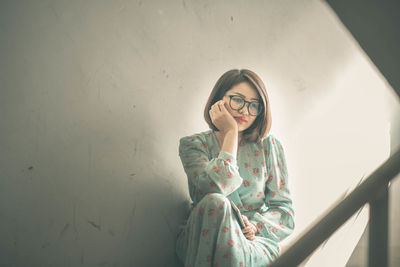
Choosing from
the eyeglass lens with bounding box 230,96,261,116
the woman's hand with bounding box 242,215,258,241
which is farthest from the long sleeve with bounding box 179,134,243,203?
the eyeglass lens with bounding box 230,96,261,116

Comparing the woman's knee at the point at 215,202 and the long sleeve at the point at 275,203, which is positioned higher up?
the woman's knee at the point at 215,202

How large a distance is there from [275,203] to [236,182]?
277 millimetres

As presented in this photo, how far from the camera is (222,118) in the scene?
1434 mm

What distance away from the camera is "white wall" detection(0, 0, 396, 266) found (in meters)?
1.34

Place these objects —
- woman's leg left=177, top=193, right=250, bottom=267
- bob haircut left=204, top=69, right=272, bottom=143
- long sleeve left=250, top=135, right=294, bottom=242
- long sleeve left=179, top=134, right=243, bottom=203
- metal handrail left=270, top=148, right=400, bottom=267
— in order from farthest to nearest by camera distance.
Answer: bob haircut left=204, top=69, right=272, bottom=143 < long sleeve left=250, top=135, right=294, bottom=242 < long sleeve left=179, top=134, right=243, bottom=203 < woman's leg left=177, top=193, right=250, bottom=267 < metal handrail left=270, top=148, right=400, bottom=267

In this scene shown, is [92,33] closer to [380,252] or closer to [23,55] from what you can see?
[23,55]

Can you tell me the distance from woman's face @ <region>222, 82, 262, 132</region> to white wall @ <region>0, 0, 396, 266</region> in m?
0.35

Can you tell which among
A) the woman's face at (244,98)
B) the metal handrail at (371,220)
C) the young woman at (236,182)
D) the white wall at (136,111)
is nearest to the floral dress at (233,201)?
the young woman at (236,182)

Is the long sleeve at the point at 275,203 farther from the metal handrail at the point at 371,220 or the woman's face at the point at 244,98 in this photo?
the metal handrail at the point at 371,220

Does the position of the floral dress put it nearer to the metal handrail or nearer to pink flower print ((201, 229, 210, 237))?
pink flower print ((201, 229, 210, 237))

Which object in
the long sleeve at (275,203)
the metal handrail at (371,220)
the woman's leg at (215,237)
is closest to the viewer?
the metal handrail at (371,220)

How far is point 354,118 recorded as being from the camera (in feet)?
7.39

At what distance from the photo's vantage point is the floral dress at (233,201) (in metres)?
1.17

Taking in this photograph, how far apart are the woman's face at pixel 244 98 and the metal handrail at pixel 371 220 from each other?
90cm
